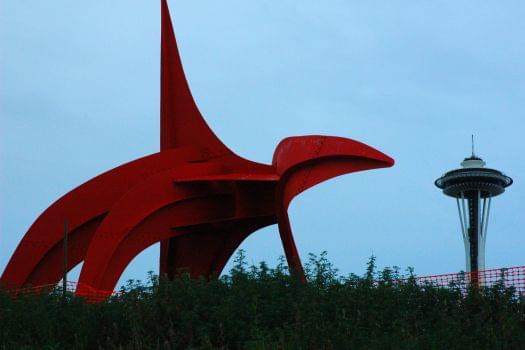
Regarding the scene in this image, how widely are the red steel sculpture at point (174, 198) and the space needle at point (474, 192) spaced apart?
46.5 m

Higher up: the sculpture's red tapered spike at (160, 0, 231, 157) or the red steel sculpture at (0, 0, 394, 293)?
the sculpture's red tapered spike at (160, 0, 231, 157)

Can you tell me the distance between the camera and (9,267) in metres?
28.4

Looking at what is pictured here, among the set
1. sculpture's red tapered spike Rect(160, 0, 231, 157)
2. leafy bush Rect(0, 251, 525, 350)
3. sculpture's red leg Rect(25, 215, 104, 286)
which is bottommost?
leafy bush Rect(0, 251, 525, 350)

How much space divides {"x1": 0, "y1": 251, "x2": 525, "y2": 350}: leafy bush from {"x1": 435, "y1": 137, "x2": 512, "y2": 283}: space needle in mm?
56381

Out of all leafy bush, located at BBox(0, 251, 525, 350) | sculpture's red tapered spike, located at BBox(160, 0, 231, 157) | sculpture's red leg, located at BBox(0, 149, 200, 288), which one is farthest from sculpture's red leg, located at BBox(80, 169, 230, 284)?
leafy bush, located at BBox(0, 251, 525, 350)

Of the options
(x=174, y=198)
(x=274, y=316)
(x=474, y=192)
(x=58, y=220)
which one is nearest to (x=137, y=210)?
(x=174, y=198)

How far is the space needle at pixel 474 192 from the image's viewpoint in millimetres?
74750

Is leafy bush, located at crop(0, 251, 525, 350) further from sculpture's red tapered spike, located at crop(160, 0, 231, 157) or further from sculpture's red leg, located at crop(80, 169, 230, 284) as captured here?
sculpture's red tapered spike, located at crop(160, 0, 231, 157)

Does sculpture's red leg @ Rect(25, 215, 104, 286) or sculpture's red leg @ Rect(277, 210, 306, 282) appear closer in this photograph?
sculpture's red leg @ Rect(277, 210, 306, 282)

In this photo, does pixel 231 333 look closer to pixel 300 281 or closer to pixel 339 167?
pixel 300 281

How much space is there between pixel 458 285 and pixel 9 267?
1503 centimetres

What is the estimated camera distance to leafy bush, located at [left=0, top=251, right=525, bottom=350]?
15.1 meters

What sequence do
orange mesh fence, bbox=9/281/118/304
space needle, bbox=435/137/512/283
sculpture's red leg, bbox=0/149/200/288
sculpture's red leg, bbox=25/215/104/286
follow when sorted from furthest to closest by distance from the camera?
space needle, bbox=435/137/512/283
sculpture's red leg, bbox=25/215/104/286
sculpture's red leg, bbox=0/149/200/288
orange mesh fence, bbox=9/281/118/304

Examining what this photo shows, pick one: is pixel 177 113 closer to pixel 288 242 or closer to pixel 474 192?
pixel 288 242
